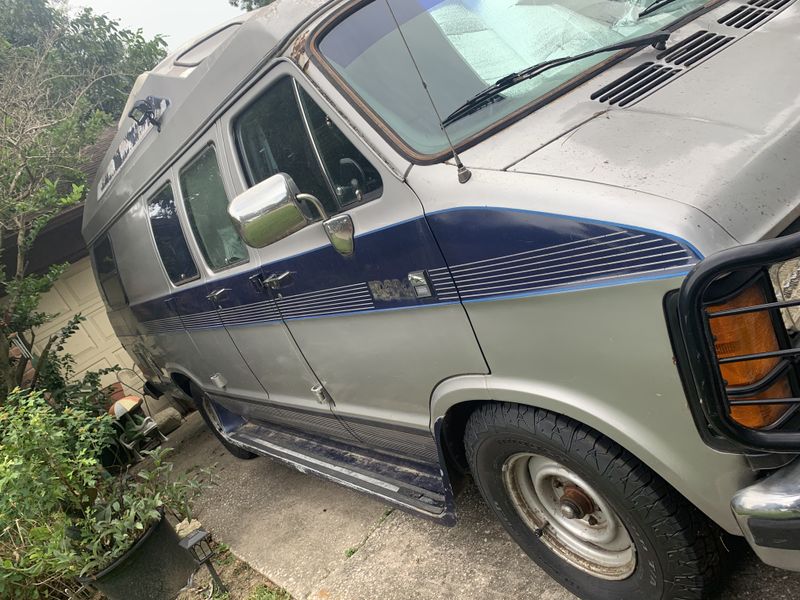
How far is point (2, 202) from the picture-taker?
5754mm

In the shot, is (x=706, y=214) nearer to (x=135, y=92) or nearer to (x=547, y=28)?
(x=547, y=28)

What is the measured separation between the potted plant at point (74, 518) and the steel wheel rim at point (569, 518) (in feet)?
7.32

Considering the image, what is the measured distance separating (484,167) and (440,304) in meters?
0.51

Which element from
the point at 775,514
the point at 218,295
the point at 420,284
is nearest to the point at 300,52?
the point at 420,284

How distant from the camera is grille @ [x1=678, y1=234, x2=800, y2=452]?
1379 millimetres

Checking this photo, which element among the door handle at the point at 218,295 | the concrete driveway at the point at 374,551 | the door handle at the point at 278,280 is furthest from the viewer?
the door handle at the point at 218,295

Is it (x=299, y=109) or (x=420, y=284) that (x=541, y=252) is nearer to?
(x=420, y=284)

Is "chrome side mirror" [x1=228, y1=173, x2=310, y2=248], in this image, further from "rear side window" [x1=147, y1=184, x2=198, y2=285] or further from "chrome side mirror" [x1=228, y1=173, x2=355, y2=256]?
"rear side window" [x1=147, y1=184, x2=198, y2=285]

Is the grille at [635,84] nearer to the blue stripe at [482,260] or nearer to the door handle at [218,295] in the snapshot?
the blue stripe at [482,260]

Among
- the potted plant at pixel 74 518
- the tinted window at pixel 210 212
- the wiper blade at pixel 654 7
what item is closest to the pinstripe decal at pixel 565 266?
the wiper blade at pixel 654 7

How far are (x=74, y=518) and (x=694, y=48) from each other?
3.98m

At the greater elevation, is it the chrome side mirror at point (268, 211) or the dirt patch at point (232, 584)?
the chrome side mirror at point (268, 211)

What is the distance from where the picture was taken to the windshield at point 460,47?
7.02 ft

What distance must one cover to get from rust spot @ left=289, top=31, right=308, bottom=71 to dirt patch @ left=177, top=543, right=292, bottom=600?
2643 mm
